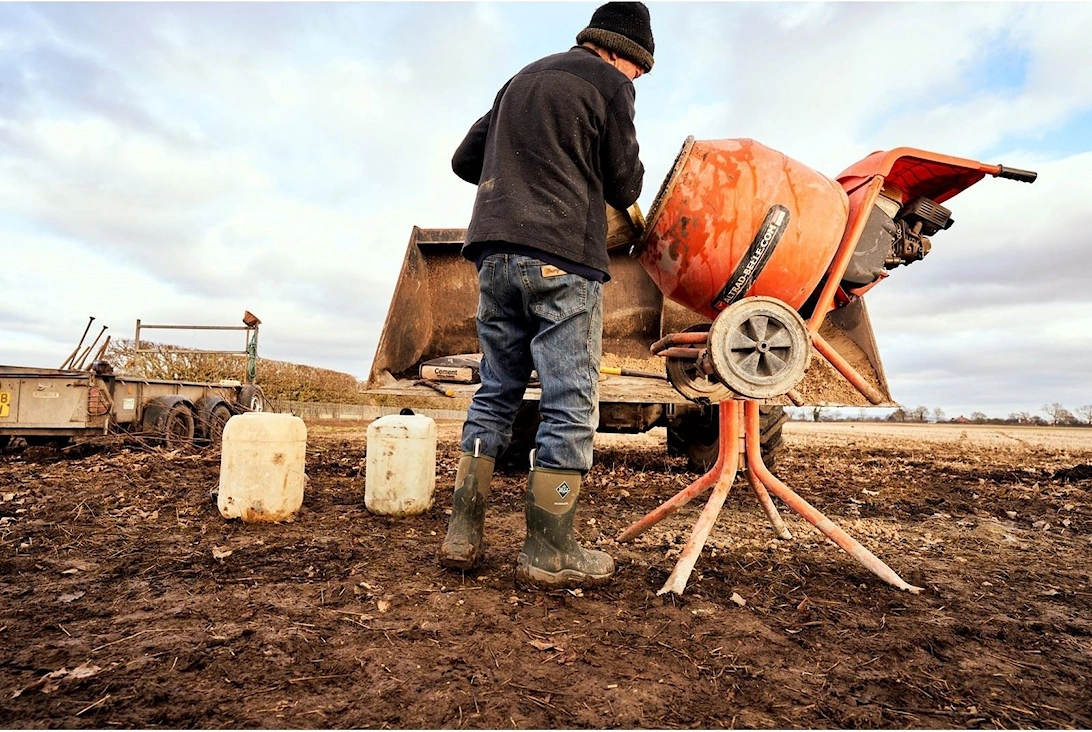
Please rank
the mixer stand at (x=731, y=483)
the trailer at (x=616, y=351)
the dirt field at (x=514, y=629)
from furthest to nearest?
the trailer at (x=616, y=351), the mixer stand at (x=731, y=483), the dirt field at (x=514, y=629)

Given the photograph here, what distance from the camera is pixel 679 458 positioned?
6.32 meters

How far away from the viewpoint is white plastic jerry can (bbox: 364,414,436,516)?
336 cm

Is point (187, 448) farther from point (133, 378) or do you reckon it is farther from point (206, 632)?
point (206, 632)

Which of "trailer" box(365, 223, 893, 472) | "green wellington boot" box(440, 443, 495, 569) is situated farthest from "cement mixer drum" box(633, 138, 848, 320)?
"trailer" box(365, 223, 893, 472)

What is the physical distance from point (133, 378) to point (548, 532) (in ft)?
23.3

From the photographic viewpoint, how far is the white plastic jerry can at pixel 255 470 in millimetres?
3070

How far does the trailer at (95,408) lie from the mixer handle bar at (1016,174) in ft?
25.4

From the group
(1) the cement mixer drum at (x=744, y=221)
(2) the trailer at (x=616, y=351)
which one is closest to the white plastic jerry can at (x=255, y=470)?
(2) the trailer at (x=616, y=351)

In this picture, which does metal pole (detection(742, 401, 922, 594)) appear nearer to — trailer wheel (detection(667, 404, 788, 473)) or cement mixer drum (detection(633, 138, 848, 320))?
cement mixer drum (detection(633, 138, 848, 320))

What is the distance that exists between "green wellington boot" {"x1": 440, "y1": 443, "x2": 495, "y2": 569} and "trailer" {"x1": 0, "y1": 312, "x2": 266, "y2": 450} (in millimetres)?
6238

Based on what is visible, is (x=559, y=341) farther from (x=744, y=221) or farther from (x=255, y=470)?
(x=255, y=470)

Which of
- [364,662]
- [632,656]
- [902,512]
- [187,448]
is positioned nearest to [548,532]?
[632,656]

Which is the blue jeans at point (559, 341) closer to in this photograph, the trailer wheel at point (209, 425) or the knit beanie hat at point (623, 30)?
the knit beanie hat at point (623, 30)

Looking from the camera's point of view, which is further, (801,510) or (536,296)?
(801,510)
